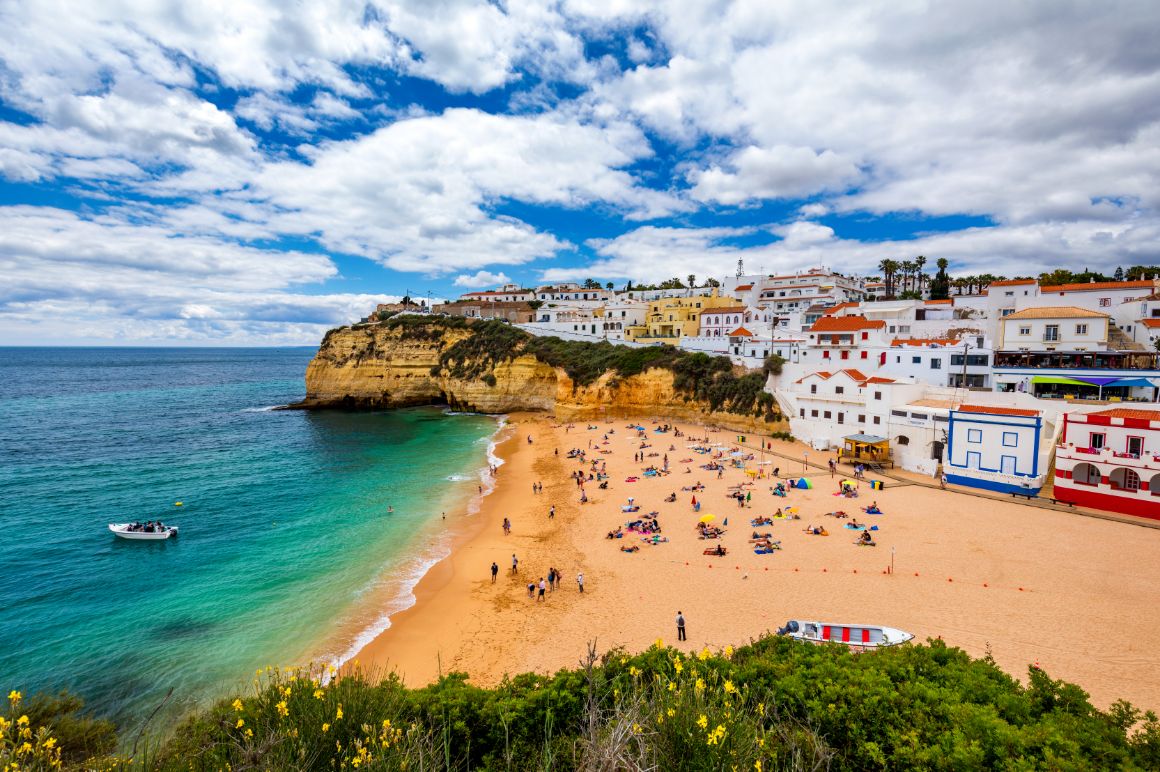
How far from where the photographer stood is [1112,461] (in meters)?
Answer: 25.5

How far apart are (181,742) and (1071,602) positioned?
24.9 m

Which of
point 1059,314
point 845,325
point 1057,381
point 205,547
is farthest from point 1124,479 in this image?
point 205,547

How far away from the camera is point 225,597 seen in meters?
21.2

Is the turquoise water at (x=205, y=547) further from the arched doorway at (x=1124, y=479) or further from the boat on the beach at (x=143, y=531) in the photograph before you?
the arched doorway at (x=1124, y=479)

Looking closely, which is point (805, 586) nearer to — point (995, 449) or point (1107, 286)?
point (995, 449)

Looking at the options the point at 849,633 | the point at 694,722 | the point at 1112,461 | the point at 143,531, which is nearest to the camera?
the point at 694,722

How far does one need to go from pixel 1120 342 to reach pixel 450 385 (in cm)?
6463

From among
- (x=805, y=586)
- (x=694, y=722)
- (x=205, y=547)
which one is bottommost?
(x=205, y=547)

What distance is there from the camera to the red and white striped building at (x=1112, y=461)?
24641 millimetres

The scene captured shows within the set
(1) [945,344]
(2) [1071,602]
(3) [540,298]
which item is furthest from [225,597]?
(3) [540,298]

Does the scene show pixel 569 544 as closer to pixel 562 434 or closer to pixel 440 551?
pixel 440 551

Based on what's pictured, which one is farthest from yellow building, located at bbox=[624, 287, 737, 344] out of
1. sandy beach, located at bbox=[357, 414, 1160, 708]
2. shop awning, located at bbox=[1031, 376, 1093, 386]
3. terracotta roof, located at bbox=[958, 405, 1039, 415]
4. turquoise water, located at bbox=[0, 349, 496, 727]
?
sandy beach, located at bbox=[357, 414, 1160, 708]

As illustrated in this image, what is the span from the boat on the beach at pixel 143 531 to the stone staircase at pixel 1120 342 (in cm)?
5940

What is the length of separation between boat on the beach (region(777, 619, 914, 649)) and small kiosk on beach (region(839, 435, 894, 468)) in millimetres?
22604
